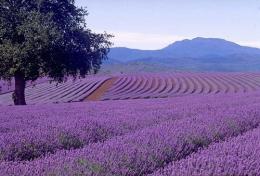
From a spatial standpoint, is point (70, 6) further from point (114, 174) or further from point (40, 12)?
point (114, 174)

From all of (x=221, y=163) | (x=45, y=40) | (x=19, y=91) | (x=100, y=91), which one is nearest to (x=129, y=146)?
(x=221, y=163)

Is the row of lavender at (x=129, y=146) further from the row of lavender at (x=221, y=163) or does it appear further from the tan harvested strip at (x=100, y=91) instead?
the tan harvested strip at (x=100, y=91)

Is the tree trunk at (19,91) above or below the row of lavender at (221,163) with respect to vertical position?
below

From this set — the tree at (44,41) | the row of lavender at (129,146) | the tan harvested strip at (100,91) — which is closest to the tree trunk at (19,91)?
the tree at (44,41)

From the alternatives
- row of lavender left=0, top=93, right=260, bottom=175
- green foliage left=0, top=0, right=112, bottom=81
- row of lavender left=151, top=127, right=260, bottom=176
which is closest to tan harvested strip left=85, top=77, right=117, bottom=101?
green foliage left=0, top=0, right=112, bottom=81

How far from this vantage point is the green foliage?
1745 centimetres

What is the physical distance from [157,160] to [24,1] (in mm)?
15390

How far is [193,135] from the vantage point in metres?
5.33

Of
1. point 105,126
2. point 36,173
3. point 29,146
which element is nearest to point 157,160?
point 36,173

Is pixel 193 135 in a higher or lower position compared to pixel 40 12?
lower

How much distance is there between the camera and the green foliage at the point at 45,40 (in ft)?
57.3

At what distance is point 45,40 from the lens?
56.4 ft

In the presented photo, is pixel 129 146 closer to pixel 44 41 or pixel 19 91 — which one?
pixel 44 41

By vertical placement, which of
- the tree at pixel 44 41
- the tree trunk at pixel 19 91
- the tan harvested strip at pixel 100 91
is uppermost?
the tree at pixel 44 41
